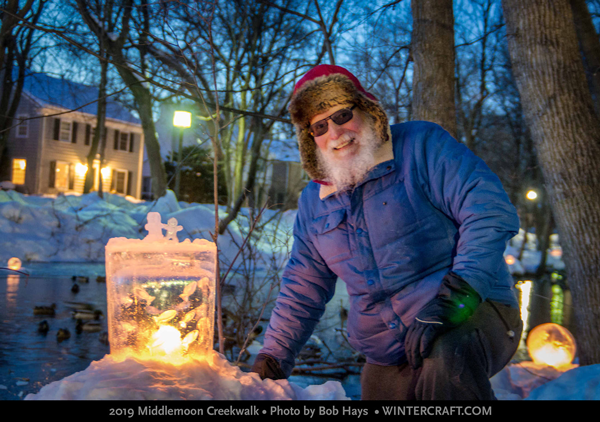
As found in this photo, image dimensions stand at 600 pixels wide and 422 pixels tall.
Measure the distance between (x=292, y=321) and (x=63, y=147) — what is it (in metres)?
31.9

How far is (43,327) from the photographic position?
23.2 ft

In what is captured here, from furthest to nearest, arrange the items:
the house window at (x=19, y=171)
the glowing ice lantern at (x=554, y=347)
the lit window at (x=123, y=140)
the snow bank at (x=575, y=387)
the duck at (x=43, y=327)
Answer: the lit window at (x=123, y=140) → the house window at (x=19, y=171) → the duck at (x=43, y=327) → the glowing ice lantern at (x=554, y=347) → the snow bank at (x=575, y=387)

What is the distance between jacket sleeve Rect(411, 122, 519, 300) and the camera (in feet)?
6.48

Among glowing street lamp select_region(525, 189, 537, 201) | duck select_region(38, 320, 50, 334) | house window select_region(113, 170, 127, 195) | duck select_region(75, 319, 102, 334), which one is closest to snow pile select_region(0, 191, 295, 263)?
duck select_region(75, 319, 102, 334)

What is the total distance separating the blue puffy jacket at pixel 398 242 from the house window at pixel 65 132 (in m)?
31.9

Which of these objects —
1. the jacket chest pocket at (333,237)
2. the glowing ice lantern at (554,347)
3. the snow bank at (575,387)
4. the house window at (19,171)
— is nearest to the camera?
the jacket chest pocket at (333,237)

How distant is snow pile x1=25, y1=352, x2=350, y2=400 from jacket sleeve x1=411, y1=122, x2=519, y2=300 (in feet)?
2.62

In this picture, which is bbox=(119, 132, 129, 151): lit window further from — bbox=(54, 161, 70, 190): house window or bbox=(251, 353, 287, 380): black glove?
bbox=(251, 353, 287, 380): black glove

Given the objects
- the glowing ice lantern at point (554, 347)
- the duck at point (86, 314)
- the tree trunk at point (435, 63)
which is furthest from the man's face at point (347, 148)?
the duck at point (86, 314)

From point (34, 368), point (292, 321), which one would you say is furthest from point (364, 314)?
point (34, 368)

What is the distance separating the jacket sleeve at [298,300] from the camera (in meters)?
2.48

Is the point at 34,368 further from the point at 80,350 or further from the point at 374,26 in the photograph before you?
the point at 374,26

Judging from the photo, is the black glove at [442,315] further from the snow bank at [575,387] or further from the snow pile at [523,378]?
the snow pile at [523,378]

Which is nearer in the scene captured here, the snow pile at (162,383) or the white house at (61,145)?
the snow pile at (162,383)
